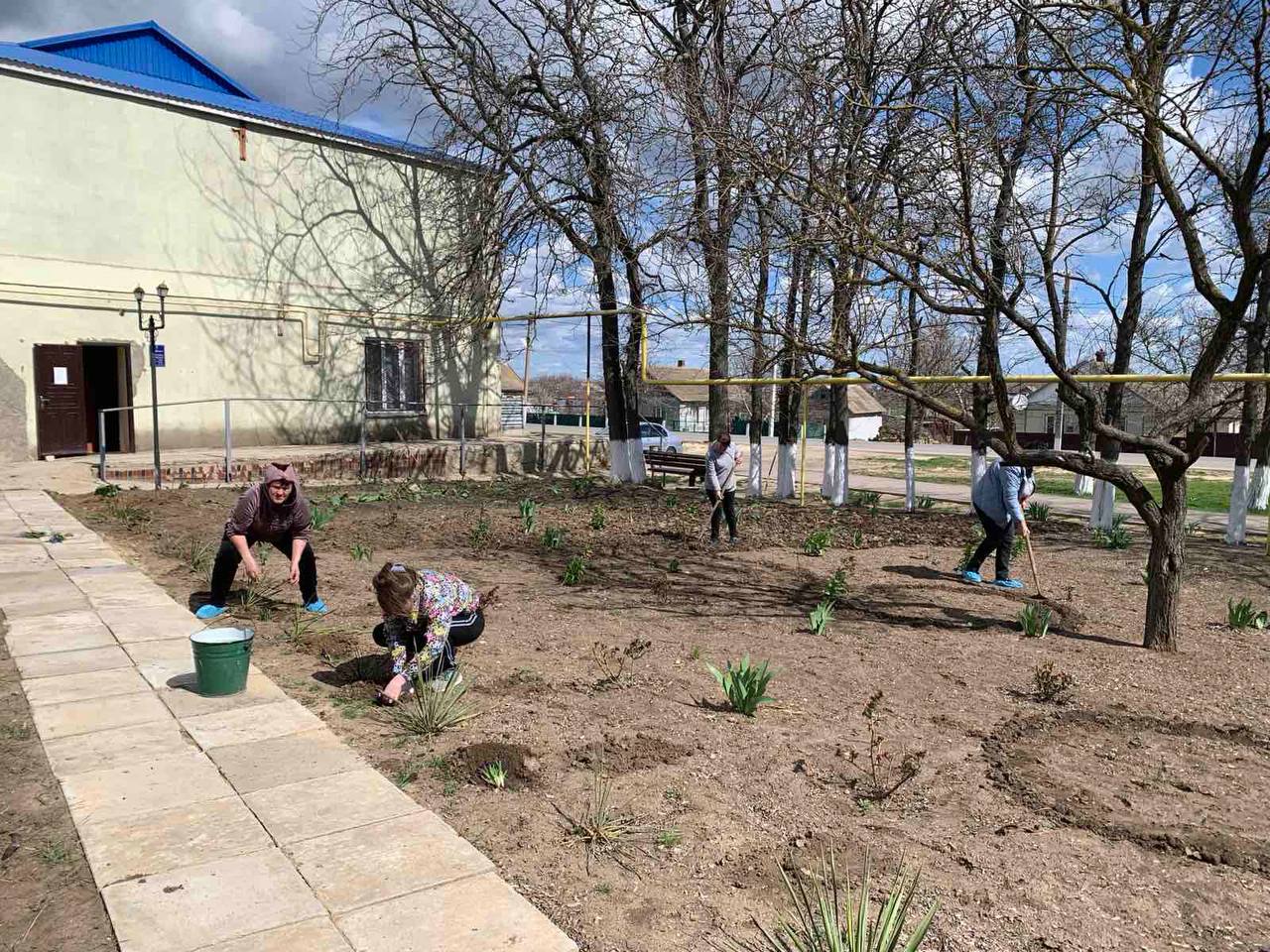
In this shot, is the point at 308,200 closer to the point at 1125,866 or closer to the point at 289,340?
the point at 289,340

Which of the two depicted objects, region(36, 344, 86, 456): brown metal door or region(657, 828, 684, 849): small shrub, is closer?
region(657, 828, 684, 849): small shrub

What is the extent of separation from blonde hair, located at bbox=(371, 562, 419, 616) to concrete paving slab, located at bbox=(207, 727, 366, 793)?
2.23ft

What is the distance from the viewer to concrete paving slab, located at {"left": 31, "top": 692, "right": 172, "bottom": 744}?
438 cm

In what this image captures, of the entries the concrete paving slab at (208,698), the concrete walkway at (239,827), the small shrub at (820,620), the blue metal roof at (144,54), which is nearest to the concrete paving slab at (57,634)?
the concrete walkway at (239,827)

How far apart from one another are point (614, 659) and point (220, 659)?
2.27 meters

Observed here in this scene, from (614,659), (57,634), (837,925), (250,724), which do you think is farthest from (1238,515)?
(57,634)

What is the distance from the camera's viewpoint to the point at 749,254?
6.97 metres

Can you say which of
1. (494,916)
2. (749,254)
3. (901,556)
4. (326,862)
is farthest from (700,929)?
(901,556)

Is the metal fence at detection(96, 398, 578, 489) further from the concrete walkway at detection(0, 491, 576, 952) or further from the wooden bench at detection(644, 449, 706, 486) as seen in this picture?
the concrete walkway at detection(0, 491, 576, 952)

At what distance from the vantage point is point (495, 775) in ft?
12.6

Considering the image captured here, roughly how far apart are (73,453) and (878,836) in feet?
54.6

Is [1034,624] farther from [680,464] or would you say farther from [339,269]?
[339,269]

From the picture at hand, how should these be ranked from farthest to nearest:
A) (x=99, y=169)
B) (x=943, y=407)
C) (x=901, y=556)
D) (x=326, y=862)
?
1. (x=99, y=169)
2. (x=901, y=556)
3. (x=943, y=407)
4. (x=326, y=862)

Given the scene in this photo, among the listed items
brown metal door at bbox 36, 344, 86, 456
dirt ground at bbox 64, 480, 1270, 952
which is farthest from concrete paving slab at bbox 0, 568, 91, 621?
brown metal door at bbox 36, 344, 86, 456
